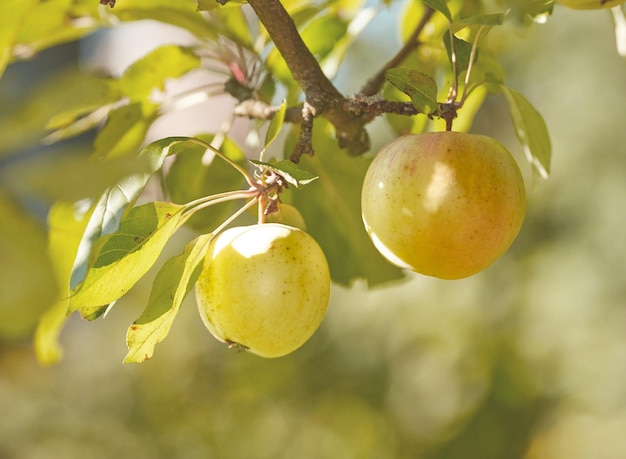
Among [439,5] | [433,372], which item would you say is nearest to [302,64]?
[439,5]

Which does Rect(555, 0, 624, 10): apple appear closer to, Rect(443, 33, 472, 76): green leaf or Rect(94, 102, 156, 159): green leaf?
Rect(443, 33, 472, 76): green leaf

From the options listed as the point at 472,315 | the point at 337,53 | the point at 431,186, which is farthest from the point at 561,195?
the point at 431,186

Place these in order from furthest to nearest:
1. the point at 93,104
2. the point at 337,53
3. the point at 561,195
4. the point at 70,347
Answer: the point at 70,347 < the point at 561,195 < the point at 337,53 < the point at 93,104

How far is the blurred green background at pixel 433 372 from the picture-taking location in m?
2.06

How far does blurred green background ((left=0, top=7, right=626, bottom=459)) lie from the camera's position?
81.2 inches

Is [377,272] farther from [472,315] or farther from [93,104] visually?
[472,315]

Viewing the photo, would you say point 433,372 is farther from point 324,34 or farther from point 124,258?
point 124,258

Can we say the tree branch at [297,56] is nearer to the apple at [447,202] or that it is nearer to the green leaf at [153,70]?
the apple at [447,202]

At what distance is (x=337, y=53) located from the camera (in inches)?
34.8

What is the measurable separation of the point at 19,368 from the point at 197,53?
1.79 m

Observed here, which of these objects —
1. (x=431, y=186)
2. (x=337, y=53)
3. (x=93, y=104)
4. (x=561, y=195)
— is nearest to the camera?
(x=431, y=186)

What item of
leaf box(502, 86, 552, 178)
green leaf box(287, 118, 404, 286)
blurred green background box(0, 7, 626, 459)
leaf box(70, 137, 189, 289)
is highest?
leaf box(70, 137, 189, 289)

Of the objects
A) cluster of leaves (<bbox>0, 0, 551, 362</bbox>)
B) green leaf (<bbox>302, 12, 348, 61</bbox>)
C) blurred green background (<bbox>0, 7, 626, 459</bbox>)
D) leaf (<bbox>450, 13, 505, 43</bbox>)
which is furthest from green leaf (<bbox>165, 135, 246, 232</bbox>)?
blurred green background (<bbox>0, 7, 626, 459</bbox>)

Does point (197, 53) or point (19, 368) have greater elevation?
point (197, 53)
